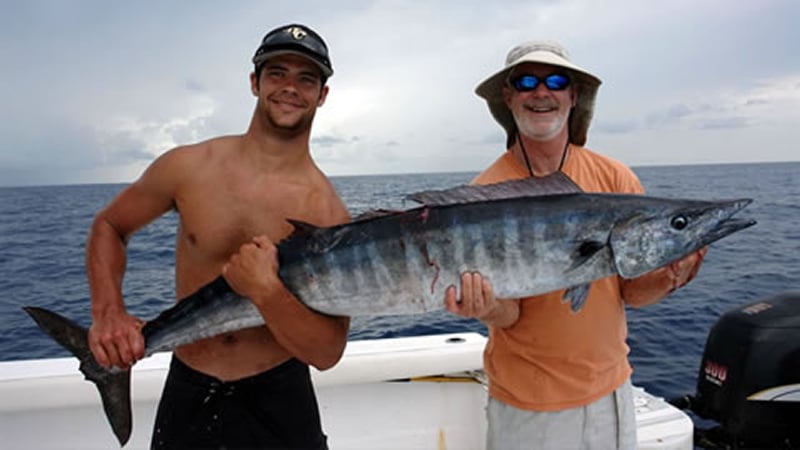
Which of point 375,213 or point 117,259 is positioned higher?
point 375,213

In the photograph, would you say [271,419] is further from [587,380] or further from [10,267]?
[10,267]

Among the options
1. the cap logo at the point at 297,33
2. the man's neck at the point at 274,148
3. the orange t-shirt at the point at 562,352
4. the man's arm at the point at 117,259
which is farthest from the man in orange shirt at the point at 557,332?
the man's arm at the point at 117,259

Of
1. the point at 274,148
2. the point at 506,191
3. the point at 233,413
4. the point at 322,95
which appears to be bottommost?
the point at 233,413

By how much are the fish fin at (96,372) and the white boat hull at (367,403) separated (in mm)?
1172

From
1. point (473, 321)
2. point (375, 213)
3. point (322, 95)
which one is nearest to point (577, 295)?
A: point (375, 213)

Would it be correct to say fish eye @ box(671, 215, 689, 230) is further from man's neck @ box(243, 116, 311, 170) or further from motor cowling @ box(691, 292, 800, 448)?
motor cowling @ box(691, 292, 800, 448)

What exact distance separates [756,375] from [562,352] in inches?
83.6

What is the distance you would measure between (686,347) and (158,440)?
23.2 ft

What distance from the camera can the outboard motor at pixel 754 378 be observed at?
12.1 ft

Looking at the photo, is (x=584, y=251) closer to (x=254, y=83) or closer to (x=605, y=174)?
(x=605, y=174)

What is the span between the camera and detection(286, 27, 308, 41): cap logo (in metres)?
2.45

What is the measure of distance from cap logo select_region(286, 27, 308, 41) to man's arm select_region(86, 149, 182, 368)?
788 millimetres

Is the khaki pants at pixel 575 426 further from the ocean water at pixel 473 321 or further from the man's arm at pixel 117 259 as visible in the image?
the man's arm at pixel 117 259

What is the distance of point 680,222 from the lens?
7.50 feet
